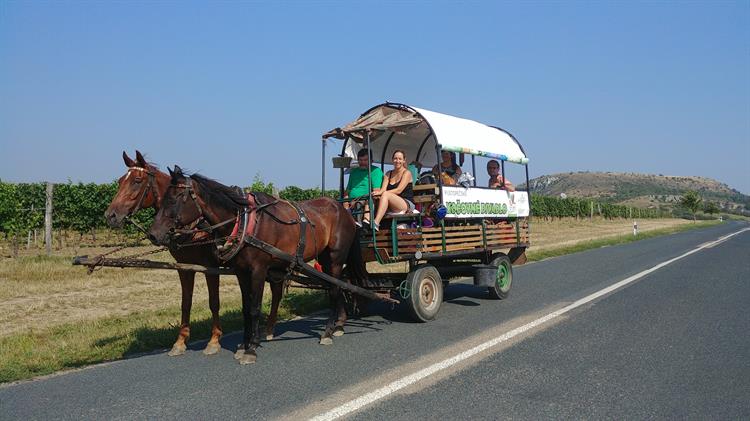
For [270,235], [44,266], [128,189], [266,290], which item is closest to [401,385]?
[270,235]

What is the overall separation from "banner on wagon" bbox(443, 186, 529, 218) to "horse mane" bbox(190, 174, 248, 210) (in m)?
3.26

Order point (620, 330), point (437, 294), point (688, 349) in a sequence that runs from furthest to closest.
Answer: point (437, 294), point (620, 330), point (688, 349)

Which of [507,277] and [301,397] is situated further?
[507,277]

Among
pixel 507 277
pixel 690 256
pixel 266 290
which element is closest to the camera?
pixel 507 277

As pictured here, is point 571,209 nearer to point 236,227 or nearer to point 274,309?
point 274,309

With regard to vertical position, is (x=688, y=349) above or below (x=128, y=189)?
below

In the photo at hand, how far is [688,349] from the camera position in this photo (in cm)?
625

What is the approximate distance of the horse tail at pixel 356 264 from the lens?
26.1ft

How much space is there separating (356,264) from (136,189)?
335 cm

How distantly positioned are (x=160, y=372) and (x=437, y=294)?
4.17 metres

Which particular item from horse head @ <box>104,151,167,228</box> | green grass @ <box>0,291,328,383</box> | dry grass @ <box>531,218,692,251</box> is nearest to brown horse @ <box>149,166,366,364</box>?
horse head @ <box>104,151,167,228</box>

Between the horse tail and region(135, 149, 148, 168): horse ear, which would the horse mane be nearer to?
region(135, 149, 148, 168): horse ear

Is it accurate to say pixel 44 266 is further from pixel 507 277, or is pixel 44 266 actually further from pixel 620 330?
pixel 620 330

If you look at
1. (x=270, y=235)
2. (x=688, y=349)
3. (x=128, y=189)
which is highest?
(x=128, y=189)
